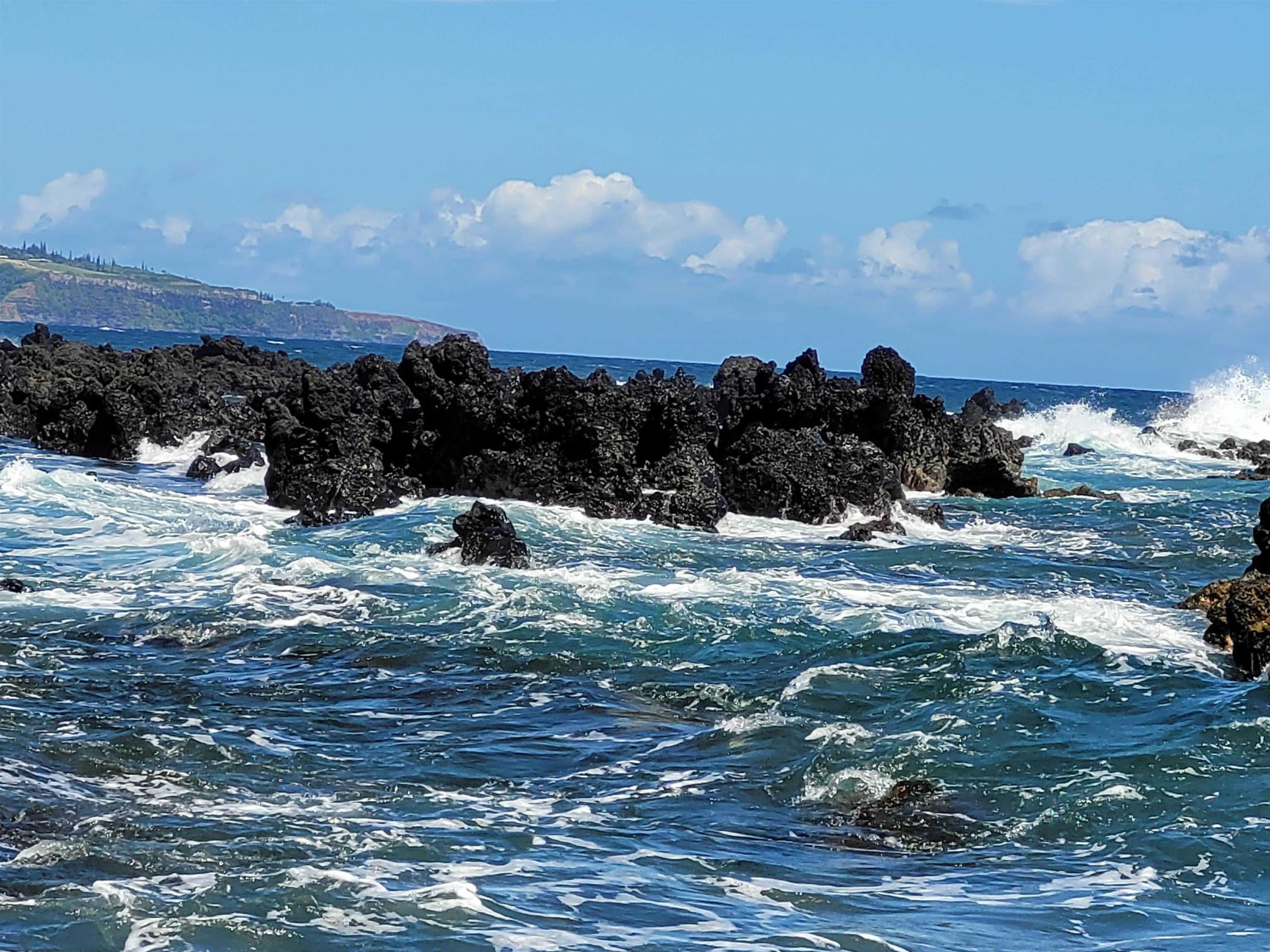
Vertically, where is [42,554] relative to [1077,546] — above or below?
below

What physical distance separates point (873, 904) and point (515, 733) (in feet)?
14.5

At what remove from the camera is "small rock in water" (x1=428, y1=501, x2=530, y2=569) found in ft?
64.8

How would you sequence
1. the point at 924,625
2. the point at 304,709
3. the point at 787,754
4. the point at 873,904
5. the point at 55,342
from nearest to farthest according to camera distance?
the point at 873,904, the point at 787,754, the point at 304,709, the point at 924,625, the point at 55,342

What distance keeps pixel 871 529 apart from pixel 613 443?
4.48 metres

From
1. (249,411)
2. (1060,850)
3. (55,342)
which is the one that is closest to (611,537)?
(1060,850)

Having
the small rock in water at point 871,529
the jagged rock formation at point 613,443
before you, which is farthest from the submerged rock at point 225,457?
the small rock in water at point 871,529

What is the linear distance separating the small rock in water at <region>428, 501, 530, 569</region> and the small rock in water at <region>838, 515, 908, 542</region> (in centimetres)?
613

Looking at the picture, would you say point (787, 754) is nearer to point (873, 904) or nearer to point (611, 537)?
point (873, 904)

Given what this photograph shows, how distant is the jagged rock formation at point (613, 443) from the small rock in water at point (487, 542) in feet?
14.5

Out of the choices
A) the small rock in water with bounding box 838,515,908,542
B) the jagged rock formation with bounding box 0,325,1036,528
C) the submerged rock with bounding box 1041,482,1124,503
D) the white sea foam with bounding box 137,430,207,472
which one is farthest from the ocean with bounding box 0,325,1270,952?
the white sea foam with bounding box 137,430,207,472

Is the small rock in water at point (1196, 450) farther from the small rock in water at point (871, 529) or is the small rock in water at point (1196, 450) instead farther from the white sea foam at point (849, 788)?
the white sea foam at point (849, 788)

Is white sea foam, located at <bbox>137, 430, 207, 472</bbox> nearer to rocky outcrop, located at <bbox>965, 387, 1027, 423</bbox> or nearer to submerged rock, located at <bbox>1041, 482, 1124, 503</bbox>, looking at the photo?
submerged rock, located at <bbox>1041, 482, 1124, 503</bbox>

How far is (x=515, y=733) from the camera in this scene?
12398 mm

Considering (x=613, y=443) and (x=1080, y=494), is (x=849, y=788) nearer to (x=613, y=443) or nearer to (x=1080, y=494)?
(x=613, y=443)
